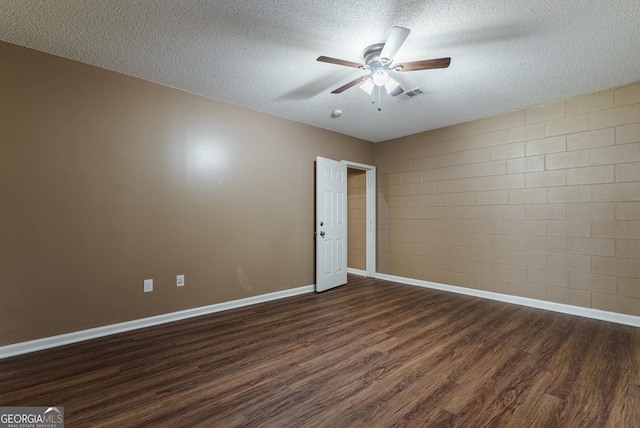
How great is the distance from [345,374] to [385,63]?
8.59 feet

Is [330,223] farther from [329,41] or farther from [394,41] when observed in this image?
[394,41]

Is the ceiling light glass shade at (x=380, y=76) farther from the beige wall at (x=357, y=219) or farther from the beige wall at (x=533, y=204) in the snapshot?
the beige wall at (x=357, y=219)

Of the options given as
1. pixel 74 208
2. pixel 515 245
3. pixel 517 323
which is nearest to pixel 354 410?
pixel 517 323

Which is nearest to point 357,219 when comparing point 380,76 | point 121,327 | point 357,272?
point 357,272

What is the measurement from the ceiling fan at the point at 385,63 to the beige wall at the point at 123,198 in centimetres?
191

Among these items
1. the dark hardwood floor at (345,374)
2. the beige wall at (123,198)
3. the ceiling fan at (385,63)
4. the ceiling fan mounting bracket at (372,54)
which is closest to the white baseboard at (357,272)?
the beige wall at (123,198)

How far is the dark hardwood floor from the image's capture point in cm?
167

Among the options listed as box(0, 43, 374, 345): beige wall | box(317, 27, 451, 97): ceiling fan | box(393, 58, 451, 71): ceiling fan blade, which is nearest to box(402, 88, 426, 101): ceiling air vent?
box(317, 27, 451, 97): ceiling fan

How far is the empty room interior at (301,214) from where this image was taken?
1947mm

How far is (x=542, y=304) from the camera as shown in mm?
3605

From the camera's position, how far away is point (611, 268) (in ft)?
10.4

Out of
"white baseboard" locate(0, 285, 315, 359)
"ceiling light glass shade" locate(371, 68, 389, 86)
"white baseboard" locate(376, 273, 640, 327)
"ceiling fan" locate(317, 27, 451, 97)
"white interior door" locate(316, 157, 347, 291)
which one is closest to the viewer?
"ceiling fan" locate(317, 27, 451, 97)

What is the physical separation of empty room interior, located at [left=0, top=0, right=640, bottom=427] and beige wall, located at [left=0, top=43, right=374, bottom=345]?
0.8 inches

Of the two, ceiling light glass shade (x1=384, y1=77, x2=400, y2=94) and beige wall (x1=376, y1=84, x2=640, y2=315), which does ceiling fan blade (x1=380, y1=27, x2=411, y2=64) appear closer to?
ceiling light glass shade (x1=384, y1=77, x2=400, y2=94)
